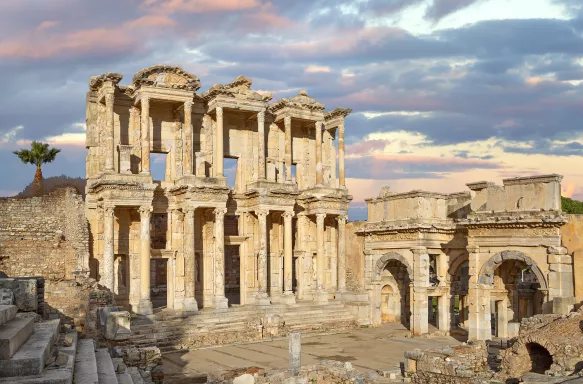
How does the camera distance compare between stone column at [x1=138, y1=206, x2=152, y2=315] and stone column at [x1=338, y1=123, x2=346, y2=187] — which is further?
stone column at [x1=338, y1=123, x2=346, y2=187]

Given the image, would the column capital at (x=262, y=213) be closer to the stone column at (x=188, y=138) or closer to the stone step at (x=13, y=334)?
A: the stone column at (x=188, y=138)

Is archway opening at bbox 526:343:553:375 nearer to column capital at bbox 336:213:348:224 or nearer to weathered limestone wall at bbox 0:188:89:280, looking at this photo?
column capital at bbox 336:213:348:224

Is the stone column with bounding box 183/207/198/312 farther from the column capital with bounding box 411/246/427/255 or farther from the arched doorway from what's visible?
the arched doorway

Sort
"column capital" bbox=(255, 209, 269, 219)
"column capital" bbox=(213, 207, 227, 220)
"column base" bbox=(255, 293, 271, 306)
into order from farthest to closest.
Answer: "column capital" bbox=(255, 209, 269, 219) < "column base" bbox=(255, 293, 271, 306) < "column capital" bbox=(213, 207, 227, 220)

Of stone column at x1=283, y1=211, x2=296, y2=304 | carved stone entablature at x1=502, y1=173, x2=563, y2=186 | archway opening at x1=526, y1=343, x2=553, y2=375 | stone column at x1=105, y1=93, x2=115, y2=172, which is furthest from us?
stone column at x1=283, y1=211, x2=296, y2=304

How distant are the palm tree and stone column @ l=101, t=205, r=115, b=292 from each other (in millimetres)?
12239

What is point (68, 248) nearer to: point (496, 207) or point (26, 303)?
point (26, 303)

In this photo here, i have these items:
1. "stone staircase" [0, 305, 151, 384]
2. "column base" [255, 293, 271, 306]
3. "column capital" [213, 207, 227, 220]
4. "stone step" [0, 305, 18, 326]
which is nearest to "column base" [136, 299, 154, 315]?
"column capital" [213, 207, 227, 220]

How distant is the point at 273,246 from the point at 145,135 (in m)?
9.17

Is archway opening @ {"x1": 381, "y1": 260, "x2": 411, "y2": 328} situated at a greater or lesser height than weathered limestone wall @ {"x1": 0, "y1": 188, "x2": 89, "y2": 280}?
lesser

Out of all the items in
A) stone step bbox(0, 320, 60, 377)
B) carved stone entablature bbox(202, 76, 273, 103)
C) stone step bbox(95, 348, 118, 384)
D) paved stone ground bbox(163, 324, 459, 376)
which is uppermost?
carved stone entablature bbox(202, 76, 273, 103)

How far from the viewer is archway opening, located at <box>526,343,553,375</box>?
17.8 meters

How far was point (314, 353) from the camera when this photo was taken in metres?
23.4

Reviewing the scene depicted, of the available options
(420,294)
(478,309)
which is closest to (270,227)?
(420,294)
